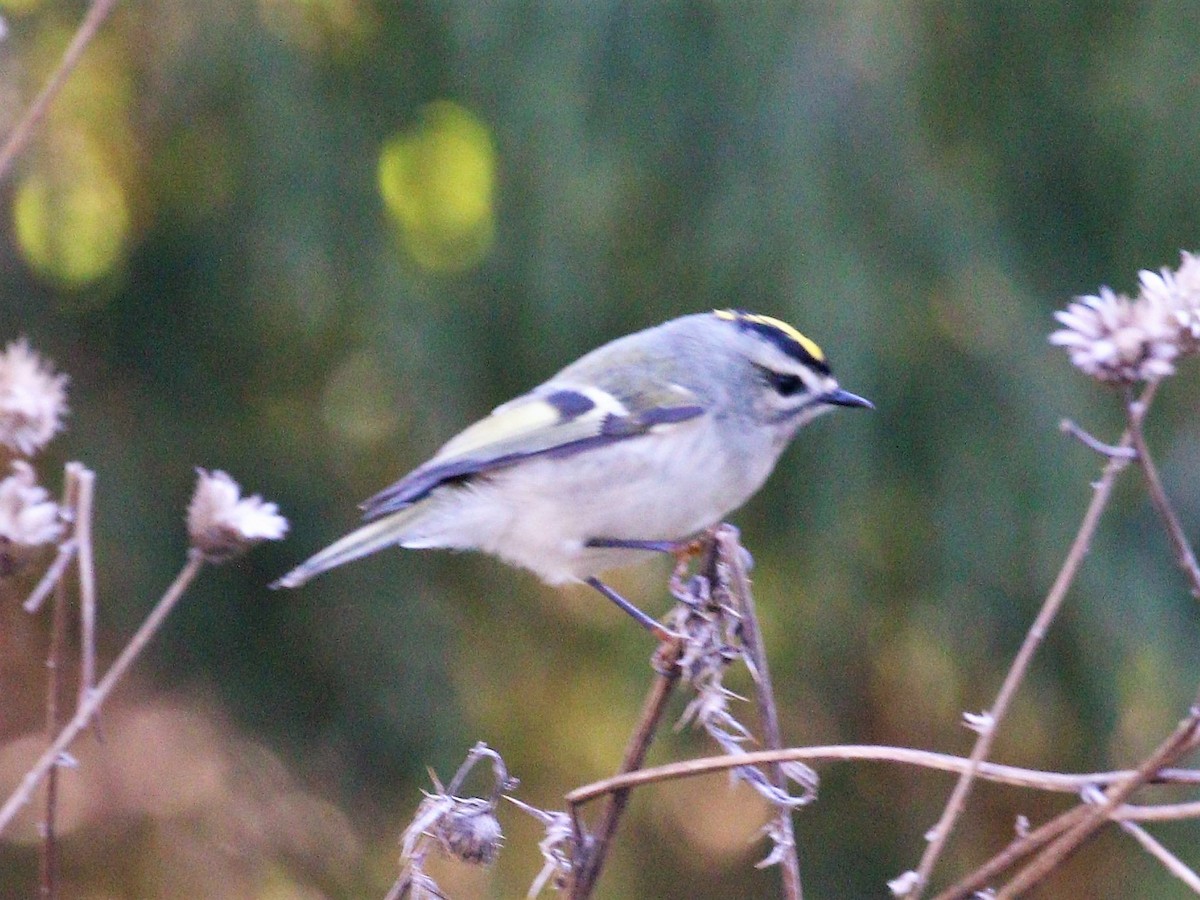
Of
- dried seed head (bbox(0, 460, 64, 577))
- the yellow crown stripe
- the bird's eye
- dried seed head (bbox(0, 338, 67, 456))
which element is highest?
the yellow crown stripe

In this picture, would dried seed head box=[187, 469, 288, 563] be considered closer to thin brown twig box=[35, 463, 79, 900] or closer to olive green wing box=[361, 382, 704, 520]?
thin brown twig box=[35, 463, 79, 900]

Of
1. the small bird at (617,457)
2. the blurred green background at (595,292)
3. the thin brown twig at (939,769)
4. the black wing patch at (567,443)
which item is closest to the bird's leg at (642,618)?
the small bird at (617,457)

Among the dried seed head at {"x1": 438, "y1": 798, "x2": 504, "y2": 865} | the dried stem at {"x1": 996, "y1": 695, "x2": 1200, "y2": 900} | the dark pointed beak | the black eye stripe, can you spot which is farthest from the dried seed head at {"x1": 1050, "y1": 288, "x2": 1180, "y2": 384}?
the black eye stripe

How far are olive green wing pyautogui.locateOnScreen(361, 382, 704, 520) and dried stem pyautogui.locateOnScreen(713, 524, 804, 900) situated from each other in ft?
2.13

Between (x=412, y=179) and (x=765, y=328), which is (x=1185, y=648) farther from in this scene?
(x=412, y=179)

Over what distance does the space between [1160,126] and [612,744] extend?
5.40 feet

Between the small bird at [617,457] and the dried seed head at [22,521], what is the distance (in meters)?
0.57

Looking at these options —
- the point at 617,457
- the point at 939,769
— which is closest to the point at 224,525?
the point at 939,769

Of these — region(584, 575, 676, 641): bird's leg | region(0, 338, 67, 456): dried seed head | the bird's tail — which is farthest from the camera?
the bird's tail

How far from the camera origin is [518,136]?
2.61 m

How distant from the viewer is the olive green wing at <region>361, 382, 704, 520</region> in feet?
5.70

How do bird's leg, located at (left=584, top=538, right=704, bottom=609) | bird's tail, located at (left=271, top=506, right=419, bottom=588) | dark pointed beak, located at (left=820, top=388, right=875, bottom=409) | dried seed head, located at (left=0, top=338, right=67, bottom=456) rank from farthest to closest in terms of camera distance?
1. dark pointed beak, located at (left=820, top=388, right=875, bottom=409)
2. bird's leg, located at (left=584, top=538, right=704, bottom=609)
3. bird's tail, located at (left=271, top=506, right=419, bottom=588)
4. dried seed head, located at (left=0, top=338, right=67, bottom=456)

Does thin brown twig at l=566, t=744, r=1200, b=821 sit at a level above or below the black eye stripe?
below

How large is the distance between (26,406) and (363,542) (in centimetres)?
60
